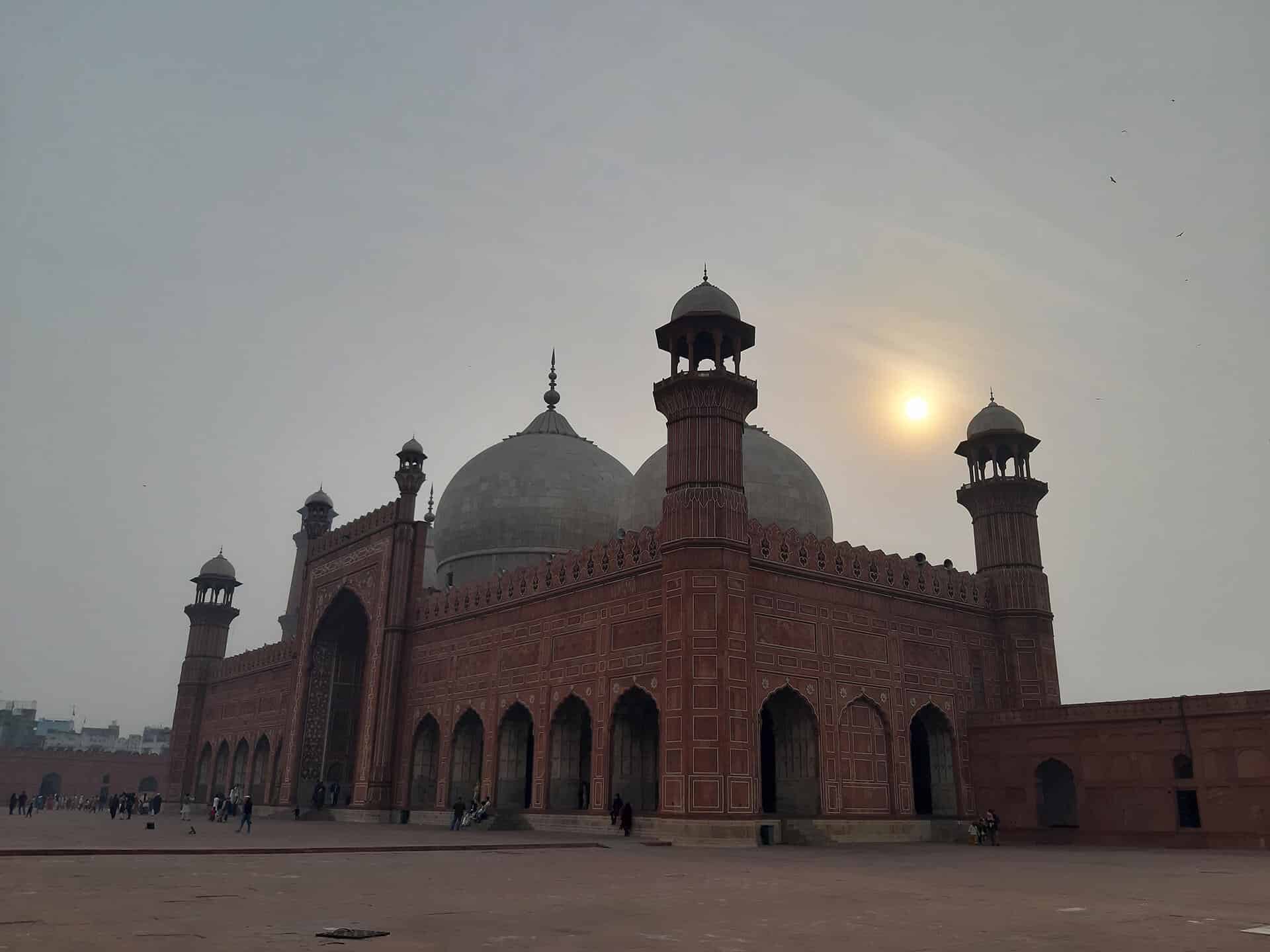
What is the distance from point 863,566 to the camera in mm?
22766

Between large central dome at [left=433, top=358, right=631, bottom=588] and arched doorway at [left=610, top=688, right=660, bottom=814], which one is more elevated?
large central dome at [left=433, top=358, right=631, bottom=588]

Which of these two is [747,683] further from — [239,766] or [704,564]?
[239,766]

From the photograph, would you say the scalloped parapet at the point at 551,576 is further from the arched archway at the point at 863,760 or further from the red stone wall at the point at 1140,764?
the red stone wall at the point at 1140,764

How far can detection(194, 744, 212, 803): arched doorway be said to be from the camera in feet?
137

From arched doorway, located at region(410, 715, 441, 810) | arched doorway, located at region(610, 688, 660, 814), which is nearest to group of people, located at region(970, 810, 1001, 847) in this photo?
arched doorway, located at region(610, 688, 660, 814)

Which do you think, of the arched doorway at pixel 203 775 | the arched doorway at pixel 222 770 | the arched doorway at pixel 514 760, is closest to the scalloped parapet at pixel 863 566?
the arched doorway at pixel 514 760

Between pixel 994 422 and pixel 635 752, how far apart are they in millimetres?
13178

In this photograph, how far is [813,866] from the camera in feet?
44.9

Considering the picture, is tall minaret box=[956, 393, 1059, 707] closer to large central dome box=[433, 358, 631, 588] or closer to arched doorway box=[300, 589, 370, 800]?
large central dome box=[433, 358, 631, 588]

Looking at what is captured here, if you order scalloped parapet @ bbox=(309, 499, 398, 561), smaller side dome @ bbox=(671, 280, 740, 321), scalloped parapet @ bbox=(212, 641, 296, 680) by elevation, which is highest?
smaller side dome @ bbox=(671, 280, 740, 321)

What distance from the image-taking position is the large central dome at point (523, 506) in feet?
108

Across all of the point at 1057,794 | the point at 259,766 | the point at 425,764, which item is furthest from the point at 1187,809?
the point at 259,766

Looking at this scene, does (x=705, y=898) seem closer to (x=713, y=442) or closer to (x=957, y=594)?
(x=713, y=442)

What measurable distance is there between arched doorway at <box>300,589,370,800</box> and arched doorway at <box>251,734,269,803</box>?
196 inches
